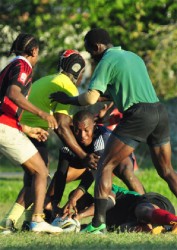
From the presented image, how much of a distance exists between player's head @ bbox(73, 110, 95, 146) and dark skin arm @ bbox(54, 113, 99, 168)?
0.13 meters

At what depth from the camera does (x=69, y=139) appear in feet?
38.1

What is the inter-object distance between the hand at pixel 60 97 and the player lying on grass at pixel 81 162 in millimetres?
644

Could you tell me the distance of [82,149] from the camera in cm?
1174

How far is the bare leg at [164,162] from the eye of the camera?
35.9 ft

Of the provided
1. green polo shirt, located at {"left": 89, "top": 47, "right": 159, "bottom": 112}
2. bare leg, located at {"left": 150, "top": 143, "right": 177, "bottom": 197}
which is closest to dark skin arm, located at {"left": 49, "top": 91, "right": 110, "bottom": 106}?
green polo shirt, located at {"left": 89, "top": 47, "right": 159, "bottom": 112}

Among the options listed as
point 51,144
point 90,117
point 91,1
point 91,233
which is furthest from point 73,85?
point 91,1

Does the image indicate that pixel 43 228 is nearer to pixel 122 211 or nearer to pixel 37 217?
pixel 37 217

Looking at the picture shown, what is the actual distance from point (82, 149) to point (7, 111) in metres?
1.16

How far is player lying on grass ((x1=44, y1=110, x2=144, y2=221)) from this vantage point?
464 inches

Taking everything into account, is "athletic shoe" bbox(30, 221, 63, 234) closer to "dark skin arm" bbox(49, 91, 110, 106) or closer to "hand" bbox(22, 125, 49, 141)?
"hand" bbox(22, 125, 49, 141)

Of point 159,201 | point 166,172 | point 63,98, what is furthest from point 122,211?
point 63,98

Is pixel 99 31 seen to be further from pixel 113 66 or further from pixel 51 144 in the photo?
pixel 51 144

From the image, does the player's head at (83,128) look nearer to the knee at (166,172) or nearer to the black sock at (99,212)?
the knee at (166,172)

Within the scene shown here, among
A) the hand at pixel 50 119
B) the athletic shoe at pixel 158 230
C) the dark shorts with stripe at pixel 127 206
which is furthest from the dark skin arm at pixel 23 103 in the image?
the athletic shoe at pixel 158 230
